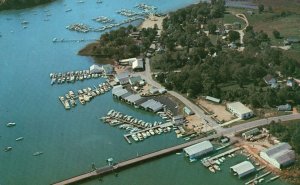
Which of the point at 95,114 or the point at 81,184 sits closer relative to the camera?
the point at 81,184

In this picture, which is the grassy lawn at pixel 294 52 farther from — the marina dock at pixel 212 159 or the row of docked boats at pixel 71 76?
the row of docked boats at pixel 71 76

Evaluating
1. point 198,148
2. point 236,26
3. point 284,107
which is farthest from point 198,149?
point 236,26

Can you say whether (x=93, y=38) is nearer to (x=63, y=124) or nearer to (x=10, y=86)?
(x=10, y=86)

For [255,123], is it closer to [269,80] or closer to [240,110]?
[240,110]

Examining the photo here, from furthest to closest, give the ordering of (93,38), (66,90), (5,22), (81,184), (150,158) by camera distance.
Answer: (5,22) → (93,38) → (66,90) → (150,158) → (81,184)

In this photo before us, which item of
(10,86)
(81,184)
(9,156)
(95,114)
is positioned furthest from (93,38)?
(81,184)

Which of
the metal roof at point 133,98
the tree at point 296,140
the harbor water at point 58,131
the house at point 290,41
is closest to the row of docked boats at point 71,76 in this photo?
the harbor water at point 58,131
